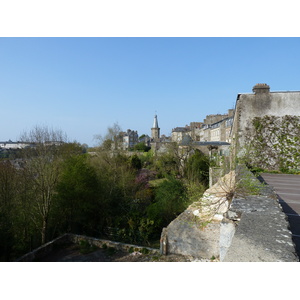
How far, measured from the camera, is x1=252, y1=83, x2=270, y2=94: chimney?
1160 cm

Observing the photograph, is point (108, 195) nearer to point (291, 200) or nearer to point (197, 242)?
point (197, 242)

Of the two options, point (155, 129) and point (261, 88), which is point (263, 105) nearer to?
point (261, 88)

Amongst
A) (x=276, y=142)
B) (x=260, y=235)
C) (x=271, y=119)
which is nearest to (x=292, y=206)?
(x=260, y=235)

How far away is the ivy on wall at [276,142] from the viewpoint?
11.3 metres

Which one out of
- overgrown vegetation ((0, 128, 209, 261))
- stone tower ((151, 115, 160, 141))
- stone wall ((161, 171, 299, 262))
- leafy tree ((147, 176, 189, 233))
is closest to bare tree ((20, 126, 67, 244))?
overgrown vegetation ((0, 128, 209, 261))

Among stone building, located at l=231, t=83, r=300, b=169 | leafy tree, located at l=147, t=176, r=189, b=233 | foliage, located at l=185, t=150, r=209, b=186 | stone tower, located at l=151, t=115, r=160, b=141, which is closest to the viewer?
stone building, located at l=231, t=83, r=300, b=169

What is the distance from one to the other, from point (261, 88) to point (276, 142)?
3.01 metres

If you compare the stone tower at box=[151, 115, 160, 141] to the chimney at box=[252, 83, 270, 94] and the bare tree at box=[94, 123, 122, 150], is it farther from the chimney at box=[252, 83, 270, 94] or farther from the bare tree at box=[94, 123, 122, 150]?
the chimney at box=[252, 83, 270, 94]

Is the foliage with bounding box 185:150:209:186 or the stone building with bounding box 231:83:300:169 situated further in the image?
the foliage with bounding box 185:150:209:186

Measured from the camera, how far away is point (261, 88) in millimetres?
11688

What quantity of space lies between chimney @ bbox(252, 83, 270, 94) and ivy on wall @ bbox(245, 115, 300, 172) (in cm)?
138

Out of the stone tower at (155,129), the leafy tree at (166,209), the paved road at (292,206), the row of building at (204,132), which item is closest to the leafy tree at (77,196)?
the leafy tree at (166,209)

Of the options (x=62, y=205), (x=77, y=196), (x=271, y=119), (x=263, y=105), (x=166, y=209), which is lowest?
(x=166, y=209)

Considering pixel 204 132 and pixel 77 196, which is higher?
pixel 204 132
